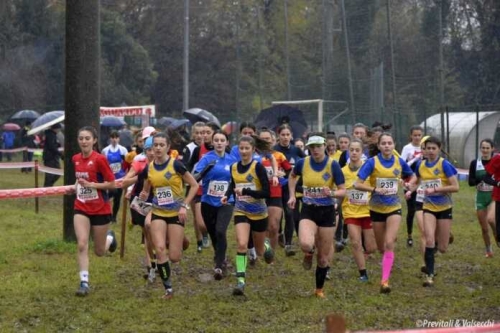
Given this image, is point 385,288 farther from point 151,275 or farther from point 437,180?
point 151,275

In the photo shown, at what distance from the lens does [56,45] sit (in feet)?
167

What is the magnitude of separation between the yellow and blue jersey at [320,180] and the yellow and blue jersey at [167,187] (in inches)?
57.6

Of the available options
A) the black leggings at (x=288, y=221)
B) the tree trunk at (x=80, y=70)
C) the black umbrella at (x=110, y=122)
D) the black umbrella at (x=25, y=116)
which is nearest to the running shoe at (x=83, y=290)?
the tree trunk at (x=80, y=70)

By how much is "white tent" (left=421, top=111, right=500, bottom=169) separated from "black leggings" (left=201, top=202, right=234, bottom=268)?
20.1 metres

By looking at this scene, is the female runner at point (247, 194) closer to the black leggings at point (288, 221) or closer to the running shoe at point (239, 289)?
the running shoe at point (239, 289)

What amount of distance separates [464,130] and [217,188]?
67.3 feet

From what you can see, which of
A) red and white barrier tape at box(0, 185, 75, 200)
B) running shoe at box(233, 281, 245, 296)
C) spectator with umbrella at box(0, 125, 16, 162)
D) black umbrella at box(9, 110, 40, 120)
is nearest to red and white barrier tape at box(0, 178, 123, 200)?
red and white barrier tape at box(0, 185, 75, 200)

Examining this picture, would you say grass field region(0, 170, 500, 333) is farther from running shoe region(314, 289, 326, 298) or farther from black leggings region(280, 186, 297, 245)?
black leggings region(280, 186, 297, 245)

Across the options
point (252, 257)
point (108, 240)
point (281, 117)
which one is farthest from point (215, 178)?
point (281, 117)

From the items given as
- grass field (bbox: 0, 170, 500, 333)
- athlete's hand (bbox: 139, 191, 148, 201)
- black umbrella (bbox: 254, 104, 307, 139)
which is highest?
black umbrella (bbox: 254, 104, 307, 139)

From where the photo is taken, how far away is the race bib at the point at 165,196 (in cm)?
1102

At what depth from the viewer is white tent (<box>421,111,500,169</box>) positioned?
3158cm

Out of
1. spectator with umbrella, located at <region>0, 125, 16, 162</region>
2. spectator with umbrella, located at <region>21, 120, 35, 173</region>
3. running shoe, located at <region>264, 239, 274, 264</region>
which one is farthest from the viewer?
spectator with umbrella, located at <region>0, 125, 16, 162</region>

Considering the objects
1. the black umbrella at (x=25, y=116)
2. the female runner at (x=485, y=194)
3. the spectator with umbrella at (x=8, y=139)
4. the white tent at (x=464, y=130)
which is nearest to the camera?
the female runner at (x=485, y=194)
